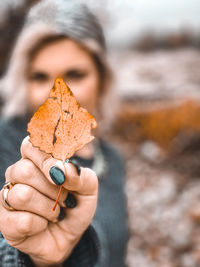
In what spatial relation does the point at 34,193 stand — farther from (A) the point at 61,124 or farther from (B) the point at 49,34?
(B) the point at 49,34

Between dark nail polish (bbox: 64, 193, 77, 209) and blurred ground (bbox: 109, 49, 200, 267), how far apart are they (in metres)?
1.33

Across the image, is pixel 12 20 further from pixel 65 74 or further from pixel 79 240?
pixel 79 240

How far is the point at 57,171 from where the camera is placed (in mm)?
271

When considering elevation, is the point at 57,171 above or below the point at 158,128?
above

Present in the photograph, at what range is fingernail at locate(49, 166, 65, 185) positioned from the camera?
0.27 m

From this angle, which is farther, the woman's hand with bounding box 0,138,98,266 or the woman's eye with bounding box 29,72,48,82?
the woman's eye with bounding box 29,72,48,82

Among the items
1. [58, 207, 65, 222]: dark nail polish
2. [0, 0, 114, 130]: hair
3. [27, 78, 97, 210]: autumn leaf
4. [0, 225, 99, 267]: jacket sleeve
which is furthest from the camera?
[0, 0, 114, 130]: hair

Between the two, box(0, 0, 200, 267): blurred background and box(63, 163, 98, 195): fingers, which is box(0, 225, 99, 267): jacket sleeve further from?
box(0, 0, 200, 267): blurred background

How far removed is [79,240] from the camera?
49 cm

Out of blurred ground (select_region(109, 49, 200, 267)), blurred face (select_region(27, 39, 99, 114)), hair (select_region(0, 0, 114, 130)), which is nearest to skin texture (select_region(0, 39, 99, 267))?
hair (select_region(0, 0, 114, 130))

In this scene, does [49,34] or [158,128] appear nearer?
[49,34]

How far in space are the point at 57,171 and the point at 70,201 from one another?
3.6 inches

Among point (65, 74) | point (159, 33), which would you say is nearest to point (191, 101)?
point (159, 33)

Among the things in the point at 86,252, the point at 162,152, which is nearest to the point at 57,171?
the point at 86,252
